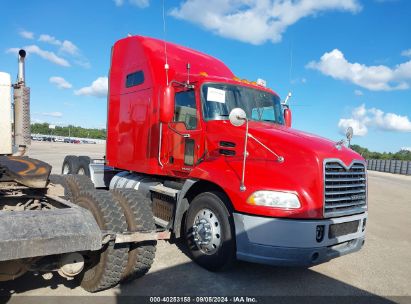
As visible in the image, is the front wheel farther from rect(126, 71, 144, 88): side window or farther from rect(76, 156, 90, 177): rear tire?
rect(76, 156, 90, 177): rear tire

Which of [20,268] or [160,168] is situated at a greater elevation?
[160,168]

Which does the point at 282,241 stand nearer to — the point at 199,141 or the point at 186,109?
the point at 199,141

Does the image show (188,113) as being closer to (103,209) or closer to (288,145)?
(288,145)

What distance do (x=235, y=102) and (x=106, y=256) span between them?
10.1ft

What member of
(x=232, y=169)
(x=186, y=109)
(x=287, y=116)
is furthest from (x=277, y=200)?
(x=287, y=116)

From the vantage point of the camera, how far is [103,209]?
12.0 feet

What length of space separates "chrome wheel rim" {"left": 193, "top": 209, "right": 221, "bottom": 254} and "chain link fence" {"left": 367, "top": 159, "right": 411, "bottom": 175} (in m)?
35.6

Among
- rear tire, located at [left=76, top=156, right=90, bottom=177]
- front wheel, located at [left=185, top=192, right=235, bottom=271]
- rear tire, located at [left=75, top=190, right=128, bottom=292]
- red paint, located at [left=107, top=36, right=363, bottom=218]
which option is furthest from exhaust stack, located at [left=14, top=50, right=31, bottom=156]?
rear tire, located at [left=76, top=156, right=90, bottom=177]

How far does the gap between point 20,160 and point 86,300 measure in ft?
5.57

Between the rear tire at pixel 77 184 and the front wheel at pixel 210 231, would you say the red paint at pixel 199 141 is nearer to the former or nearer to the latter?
the front wheel at pixel 210 231

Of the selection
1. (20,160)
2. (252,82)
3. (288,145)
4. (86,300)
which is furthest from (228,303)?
(252,82)

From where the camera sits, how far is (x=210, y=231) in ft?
15.0

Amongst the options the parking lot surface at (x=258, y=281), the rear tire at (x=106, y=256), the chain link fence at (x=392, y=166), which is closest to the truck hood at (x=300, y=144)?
the parking lot surface at (x=258, y=281)

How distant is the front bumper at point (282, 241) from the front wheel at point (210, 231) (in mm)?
217
